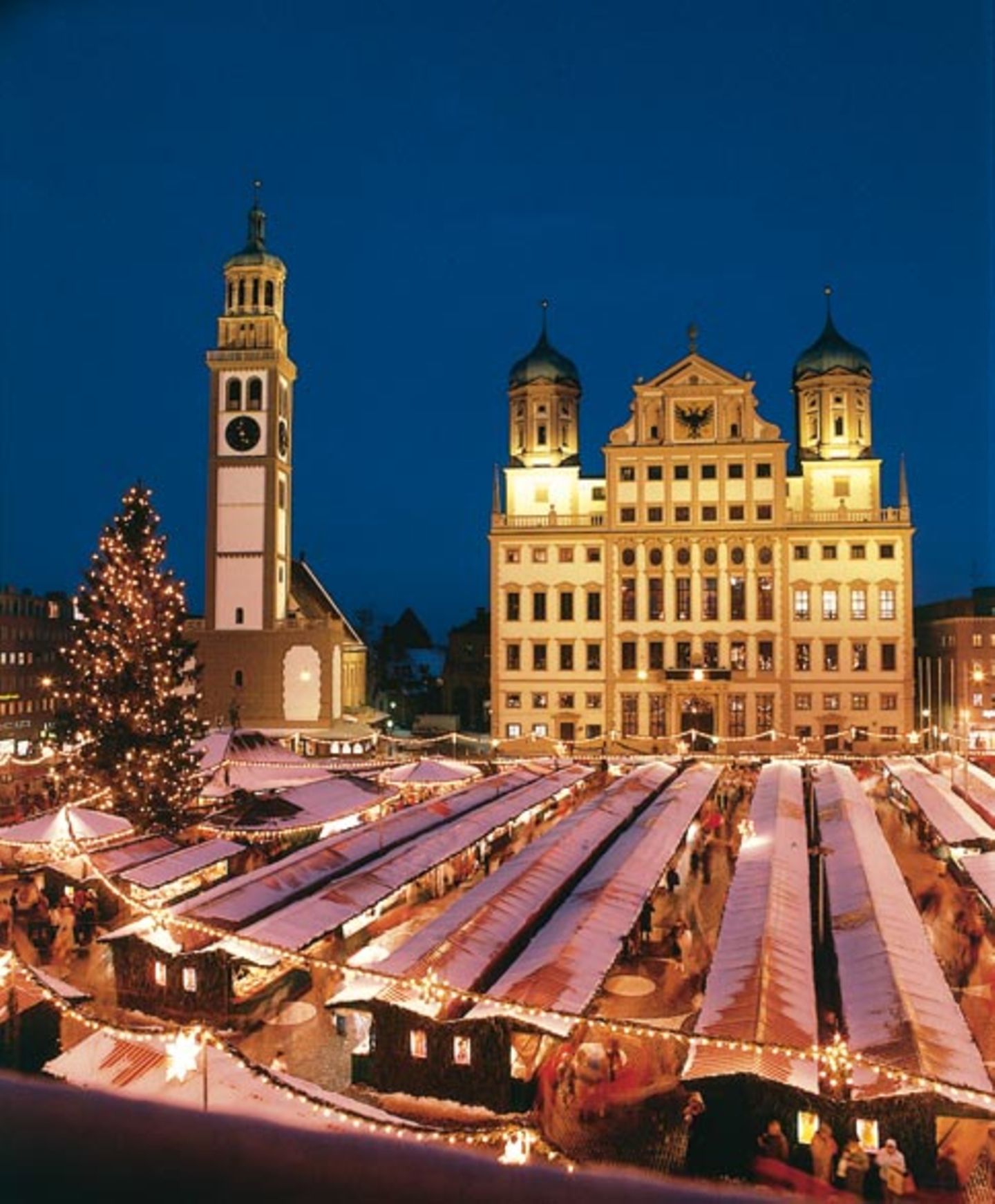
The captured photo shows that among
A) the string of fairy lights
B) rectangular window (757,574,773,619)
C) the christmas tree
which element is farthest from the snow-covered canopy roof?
rectangular window (757,574,773,619)

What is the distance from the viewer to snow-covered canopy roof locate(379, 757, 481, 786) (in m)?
30.2

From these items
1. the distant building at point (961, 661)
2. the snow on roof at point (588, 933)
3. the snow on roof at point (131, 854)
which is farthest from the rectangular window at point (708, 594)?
the snow on roof at point (131, 854)

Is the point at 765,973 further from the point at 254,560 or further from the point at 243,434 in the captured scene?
the point at 243,434

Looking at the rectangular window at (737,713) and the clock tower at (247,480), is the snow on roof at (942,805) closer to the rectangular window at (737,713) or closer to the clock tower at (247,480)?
the rectangular window at (737,713)

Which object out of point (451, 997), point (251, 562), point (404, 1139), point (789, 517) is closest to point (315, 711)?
point (251, 562)

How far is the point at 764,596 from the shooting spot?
46.0m

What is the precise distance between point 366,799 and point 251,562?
2163cm

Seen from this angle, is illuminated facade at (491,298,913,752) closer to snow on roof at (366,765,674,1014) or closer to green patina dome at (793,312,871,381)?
green patina dome at (793,312,871,381)

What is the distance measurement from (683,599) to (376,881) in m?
31.3

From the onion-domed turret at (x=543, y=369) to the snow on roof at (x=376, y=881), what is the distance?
101 feet

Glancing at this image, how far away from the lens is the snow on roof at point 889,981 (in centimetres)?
1020

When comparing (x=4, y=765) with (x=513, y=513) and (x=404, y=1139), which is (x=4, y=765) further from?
(x=404, y=1139)

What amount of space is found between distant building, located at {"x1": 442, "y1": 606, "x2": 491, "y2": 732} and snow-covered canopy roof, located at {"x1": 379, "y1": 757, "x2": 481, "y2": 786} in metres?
32.1

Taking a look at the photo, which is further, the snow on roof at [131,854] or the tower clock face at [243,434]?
the tower clock face at [243,434]
